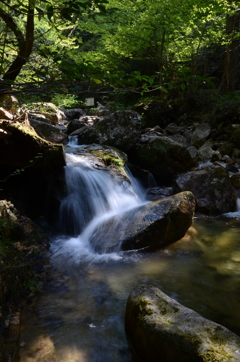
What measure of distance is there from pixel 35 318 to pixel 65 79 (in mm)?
2853

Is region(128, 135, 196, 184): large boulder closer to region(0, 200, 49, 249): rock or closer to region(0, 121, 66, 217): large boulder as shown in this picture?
region(0, 121, 66, 217): large boulder

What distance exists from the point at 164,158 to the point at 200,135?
321cm

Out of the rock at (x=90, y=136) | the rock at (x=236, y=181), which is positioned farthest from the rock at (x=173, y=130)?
the rock at (x=236, y=181)

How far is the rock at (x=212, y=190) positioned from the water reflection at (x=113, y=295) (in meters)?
1.70

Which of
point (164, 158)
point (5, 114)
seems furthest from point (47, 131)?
point (164, 158)

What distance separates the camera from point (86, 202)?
6668mm

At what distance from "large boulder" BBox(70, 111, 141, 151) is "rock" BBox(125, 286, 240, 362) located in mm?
7222

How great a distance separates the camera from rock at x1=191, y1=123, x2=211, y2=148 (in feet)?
37.3

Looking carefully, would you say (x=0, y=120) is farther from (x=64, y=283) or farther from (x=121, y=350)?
(x=121, y=350)

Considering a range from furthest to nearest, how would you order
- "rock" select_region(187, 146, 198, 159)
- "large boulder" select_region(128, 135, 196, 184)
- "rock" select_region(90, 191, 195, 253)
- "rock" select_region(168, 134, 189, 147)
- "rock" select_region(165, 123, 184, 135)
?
"rock" select_region(165, 123, 184, 135) → "rock" select_region(168, 134, 189, 147) → "rock" select_region(187, 146, 198, 159) → "large boulder" select_region(128, 135, 196, 184) → "rock" select_region(90, 191, 195, 253)

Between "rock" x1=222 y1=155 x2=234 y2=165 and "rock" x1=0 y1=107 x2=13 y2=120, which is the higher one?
"rock" x1=0 y1=107 x2=13 y2=120

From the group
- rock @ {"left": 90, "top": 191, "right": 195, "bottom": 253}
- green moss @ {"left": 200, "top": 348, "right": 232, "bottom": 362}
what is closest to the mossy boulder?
rock @ {"left": 90, "top": 191, "right": 195, "bottom": 253}

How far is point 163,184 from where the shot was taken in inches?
372

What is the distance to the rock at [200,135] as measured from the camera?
1137 centimetres
